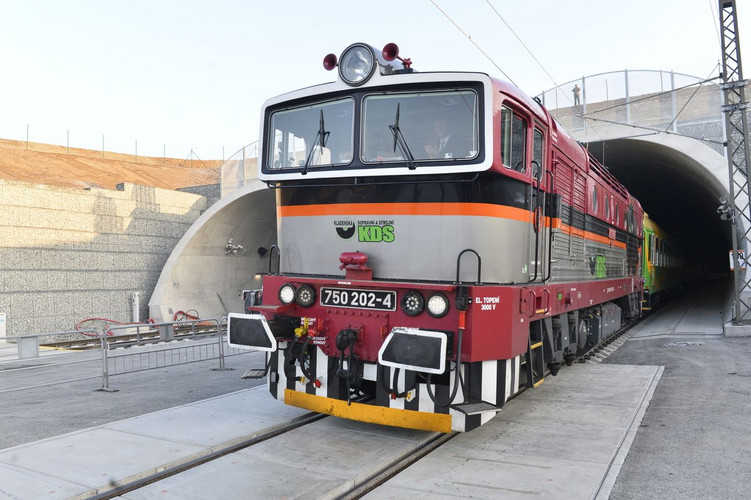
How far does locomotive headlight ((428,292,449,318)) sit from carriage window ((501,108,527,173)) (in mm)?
1382

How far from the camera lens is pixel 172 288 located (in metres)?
22.1

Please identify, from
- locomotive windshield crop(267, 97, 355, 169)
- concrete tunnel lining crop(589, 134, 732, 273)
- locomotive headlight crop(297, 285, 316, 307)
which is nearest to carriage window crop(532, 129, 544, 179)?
locomotive windshield crop(267, 97, 355, 169)

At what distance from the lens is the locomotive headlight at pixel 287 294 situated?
5984 mm

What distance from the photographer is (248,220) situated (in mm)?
24641

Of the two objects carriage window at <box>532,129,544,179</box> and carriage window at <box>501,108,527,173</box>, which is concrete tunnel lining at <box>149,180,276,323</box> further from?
carriage window at <box>501,108,527,173</box>

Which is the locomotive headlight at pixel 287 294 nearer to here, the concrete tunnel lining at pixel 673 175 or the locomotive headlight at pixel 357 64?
the locomotive headlight at pixel 357 64

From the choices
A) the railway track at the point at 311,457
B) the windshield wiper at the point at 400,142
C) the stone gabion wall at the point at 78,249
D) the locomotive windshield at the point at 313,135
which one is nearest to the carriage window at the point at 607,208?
the railway track at the point at 311,457

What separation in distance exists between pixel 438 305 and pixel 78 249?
18.7 meters

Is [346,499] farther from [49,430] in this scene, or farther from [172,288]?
[172,288]

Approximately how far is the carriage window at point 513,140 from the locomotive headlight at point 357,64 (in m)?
1.35

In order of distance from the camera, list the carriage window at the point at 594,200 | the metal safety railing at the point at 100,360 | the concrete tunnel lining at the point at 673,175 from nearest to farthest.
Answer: the metal safety railing at the point at 100,360 < the carriage window at the point at 594,200 < the concrete tunnel lining at the point at 673,175

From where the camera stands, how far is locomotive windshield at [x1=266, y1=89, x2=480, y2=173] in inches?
212

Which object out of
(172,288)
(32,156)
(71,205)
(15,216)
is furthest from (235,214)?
(32,156)

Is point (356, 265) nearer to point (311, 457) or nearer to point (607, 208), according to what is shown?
point (311, 457)
